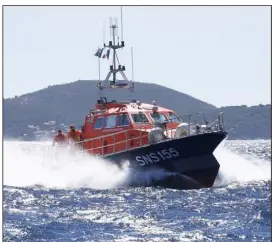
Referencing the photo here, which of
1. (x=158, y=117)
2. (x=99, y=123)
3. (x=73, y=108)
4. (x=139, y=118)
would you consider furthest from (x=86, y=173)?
(x=73, y=108)

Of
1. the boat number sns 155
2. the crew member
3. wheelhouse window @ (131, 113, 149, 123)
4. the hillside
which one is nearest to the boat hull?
the boat number sns 155

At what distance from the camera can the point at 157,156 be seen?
1923 cm

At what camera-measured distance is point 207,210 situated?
15133 millimetres

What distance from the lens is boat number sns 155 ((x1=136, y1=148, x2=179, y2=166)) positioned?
62.4 ft

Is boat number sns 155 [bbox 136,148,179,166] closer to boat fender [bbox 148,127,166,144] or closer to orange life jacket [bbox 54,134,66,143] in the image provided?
boat fender [bbox 148,127,166,144]

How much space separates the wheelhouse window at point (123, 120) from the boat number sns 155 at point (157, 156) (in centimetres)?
146

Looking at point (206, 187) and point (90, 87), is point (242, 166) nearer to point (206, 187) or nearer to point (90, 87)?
point (206, 187)

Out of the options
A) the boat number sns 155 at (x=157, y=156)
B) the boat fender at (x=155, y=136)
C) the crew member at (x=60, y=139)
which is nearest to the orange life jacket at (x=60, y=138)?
the crew member at (x=60, y=139)

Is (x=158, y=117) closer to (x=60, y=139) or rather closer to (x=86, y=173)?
(x=86, y=173)

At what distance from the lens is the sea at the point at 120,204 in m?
12.6

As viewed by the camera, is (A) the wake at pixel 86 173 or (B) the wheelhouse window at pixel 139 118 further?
(B) the wheelhouse window at pixel 139 118

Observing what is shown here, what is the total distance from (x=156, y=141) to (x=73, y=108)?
92.8 meters

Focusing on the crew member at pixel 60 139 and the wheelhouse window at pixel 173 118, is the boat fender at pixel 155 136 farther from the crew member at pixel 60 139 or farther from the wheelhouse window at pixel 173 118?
the crew member at pixel 60 139

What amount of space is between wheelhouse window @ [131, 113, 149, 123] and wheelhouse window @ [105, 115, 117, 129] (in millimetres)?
639
